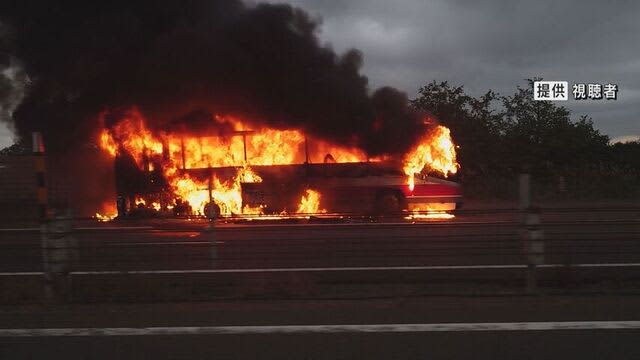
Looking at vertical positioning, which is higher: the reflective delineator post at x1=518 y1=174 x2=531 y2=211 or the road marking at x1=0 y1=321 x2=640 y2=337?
the reflective delineator post at x1=518 y1=174 x2=531 y2=211

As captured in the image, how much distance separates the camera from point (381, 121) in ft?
58.6

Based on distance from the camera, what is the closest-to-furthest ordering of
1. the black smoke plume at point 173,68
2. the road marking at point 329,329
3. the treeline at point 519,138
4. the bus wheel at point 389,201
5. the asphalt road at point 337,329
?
the asphalt road at point 337,329
the road marking at point 329,329
the bus wheel at point 389,201
the black smoke plume at point 173,68
the treeline at point 519,138

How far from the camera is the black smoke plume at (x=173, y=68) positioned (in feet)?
60.8

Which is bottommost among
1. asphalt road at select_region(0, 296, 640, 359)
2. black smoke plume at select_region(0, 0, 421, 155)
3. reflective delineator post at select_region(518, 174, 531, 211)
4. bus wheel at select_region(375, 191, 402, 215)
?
asphalt road at select_region(0, 296, 640, 359)

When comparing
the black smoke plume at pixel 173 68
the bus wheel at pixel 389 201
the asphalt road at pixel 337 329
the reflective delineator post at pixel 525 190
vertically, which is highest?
the black smoke plume at pixel 173 68

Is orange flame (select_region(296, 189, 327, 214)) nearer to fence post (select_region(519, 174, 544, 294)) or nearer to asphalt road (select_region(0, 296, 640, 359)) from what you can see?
fence post (select_region(519, 174, 544, 294))

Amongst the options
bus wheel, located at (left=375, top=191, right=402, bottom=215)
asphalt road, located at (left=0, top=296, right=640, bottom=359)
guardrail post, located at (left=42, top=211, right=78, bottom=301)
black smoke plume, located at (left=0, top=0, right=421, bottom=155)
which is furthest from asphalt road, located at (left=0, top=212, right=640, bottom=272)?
black smoke plume, located at (left=0, top=0, right=421, bottom=155)

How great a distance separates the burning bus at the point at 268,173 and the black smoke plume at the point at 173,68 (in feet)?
4.18

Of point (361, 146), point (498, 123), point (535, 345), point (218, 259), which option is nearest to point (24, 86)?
point (361, 146)

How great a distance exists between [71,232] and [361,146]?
11.2 metres

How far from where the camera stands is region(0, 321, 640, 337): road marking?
474cm

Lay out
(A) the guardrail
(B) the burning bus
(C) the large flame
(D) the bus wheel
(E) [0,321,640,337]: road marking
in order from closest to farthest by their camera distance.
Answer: (E) [0,321,640,337]: road marking < (A) the guardrail < (D) the bus wheel < (B) the burning bus < (C) the large flame

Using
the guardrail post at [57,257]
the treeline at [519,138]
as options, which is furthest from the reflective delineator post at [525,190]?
the treeline at [519,138]

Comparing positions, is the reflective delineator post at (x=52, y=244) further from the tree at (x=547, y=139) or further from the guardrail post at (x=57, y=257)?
the tree at (x=547, y=139)
